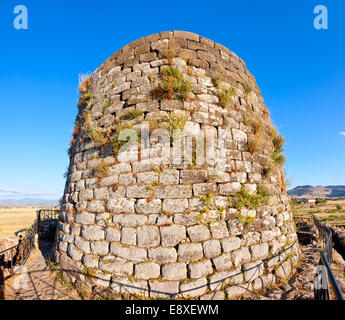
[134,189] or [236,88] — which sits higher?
[236,88]

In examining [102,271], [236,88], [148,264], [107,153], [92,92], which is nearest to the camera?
[148,264]

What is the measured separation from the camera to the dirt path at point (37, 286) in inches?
137

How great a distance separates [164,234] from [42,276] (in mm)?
3148

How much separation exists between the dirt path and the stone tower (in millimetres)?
301

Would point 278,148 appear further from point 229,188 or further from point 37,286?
point 37,286

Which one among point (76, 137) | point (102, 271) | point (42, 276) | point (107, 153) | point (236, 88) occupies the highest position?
point (236, 88)

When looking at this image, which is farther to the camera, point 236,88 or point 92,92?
point 92,92

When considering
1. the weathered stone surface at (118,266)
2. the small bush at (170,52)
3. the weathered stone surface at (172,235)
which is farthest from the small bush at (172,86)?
the weathered stone surface at (118,266)

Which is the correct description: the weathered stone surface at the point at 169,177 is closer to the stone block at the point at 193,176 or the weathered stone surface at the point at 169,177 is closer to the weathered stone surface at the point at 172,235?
the stone block at the point at 193,176

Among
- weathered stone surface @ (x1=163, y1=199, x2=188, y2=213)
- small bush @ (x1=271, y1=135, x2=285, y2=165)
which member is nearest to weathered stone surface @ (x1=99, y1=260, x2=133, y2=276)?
weathered stone surface @ (x1=163, y1=199, x2=188, y2=213)

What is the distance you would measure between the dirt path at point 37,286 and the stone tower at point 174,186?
11.8 inches
